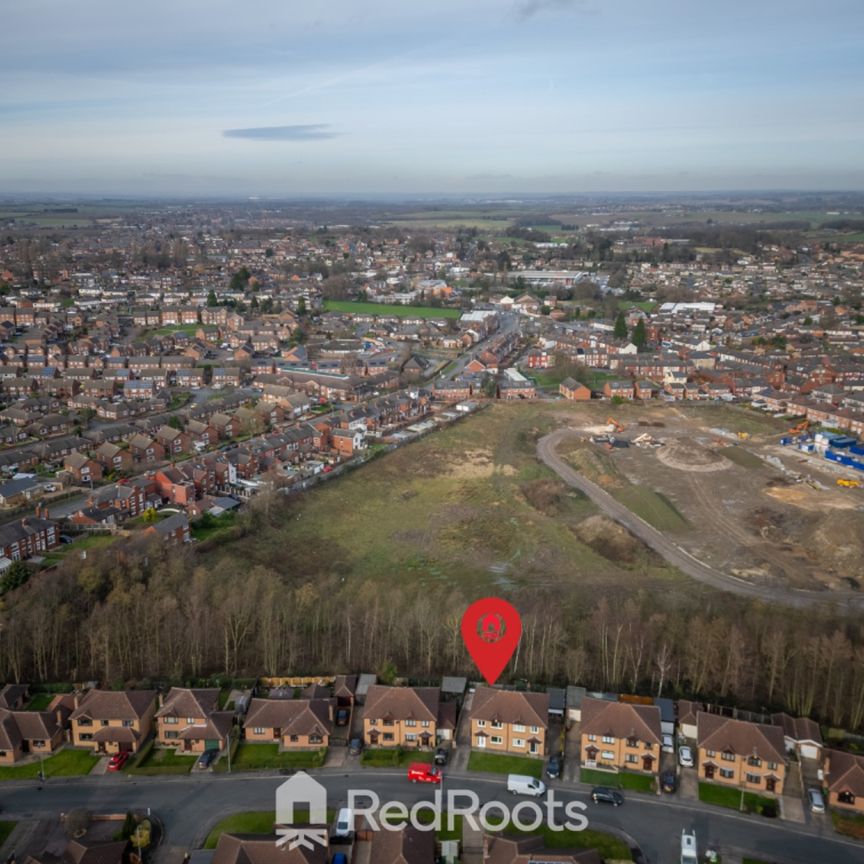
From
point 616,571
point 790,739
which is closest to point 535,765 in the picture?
point 790,739

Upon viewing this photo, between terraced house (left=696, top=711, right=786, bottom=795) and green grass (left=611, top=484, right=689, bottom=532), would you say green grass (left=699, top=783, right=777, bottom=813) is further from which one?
green grass (left=611, top=484, right=689, bottom=532)

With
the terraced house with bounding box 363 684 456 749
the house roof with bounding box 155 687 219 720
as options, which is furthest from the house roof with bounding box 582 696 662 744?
the house roof with bounding box 155 687 219 720

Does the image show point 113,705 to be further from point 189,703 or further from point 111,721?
point 189,703

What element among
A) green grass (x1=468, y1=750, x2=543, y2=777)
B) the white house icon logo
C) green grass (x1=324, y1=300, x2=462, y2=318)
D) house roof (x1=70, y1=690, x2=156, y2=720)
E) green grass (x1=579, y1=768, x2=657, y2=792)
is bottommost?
green grass (x1=579, y1=768, x2=657, y2=792)

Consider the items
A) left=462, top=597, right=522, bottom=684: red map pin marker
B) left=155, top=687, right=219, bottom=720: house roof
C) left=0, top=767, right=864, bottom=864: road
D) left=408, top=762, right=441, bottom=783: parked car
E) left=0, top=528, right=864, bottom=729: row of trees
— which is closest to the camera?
left=0, top=767, right=864, bottom=864: road

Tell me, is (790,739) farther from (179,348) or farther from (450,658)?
(179,348)

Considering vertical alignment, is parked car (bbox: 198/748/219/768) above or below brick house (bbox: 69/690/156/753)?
below

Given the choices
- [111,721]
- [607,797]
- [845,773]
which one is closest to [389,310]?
[111,721]
